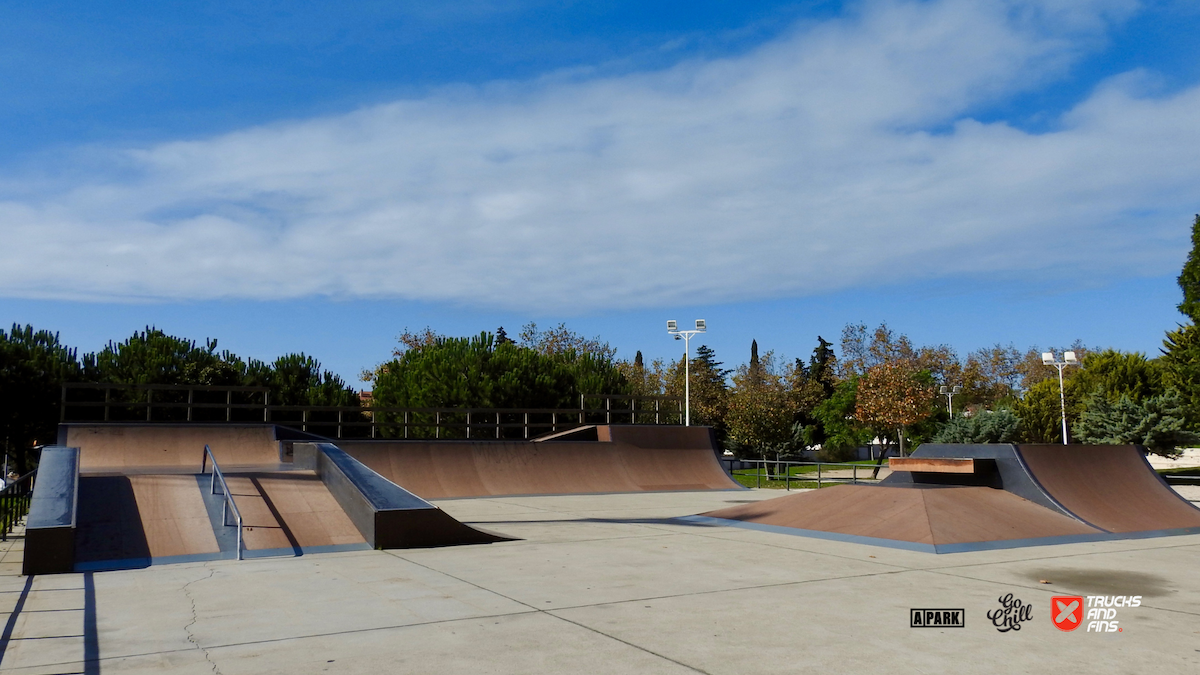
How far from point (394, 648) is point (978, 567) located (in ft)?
18.7

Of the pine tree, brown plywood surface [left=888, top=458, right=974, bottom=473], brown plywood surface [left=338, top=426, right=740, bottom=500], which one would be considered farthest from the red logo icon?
the pine tree

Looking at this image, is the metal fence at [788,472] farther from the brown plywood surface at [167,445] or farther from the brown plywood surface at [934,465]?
the brown plywood surface at [167,445]

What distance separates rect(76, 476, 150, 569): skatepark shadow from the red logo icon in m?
7.86

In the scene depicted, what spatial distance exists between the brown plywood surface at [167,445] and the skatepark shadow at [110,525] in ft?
14.6

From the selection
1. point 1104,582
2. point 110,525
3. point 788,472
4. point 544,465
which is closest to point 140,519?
point 110,525

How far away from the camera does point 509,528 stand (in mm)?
11539

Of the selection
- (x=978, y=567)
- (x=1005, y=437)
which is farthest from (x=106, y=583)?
(x=1005, y=437)

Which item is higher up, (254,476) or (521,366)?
(521,366)

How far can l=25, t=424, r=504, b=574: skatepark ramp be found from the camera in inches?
322

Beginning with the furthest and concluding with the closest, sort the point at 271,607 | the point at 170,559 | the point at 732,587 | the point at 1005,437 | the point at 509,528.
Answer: the point at 1005,437, the point at 509,528, the point at 170,559, the point at 732,587, the point at 271,607

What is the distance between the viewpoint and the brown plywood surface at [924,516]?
A: 966 cm

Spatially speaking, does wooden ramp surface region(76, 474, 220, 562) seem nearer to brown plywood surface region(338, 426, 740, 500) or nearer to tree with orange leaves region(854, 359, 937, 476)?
brown plywood surface region(338, 426, 740, 500)

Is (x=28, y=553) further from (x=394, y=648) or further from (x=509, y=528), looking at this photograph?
(x=509, y=528)

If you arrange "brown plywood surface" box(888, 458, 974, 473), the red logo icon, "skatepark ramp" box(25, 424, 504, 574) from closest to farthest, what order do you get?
the red logo icon < "skatepark ramp" box(25, 424, 504, 574) < "brown plywood surface" box(888, 458, 974, 473)
